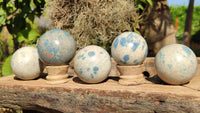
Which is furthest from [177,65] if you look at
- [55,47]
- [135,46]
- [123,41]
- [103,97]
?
[55,47]

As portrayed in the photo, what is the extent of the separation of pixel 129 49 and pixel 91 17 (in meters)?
1.36

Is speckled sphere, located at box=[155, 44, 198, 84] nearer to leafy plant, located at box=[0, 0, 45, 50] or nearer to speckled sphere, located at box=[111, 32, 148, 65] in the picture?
speckled sphere, located at box=[111, 32, 148, 65]

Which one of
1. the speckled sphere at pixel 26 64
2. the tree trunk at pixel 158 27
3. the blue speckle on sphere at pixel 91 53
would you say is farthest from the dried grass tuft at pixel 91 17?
the blue speckle on sphere at pixel 91 53

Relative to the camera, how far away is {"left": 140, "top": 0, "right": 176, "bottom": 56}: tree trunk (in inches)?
157

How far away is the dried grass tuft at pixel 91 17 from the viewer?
3.00 metres

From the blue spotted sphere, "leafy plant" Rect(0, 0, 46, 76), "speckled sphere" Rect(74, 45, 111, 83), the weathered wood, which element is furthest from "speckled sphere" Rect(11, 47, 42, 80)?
"leafy plant" Rect(0, 0, 46, 76)

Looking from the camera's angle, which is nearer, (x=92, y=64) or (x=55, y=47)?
(x=92, y=64)

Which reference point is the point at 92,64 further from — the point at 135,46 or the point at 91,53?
the point at 135,46

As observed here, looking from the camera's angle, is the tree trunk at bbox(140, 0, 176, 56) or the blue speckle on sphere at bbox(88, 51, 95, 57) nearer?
the blue speckle on sphere at bbox(88, 51, 95, 57)

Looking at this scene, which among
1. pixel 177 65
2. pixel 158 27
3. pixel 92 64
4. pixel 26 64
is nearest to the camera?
pixel 177 65

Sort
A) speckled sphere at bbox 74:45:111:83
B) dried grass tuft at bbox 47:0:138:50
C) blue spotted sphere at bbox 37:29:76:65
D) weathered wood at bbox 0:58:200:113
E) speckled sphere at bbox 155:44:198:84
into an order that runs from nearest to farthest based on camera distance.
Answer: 1. weathered wood at bbox 0:58:200:113
2. speckled sphere at bbox 155:44:198:84
3. speckled sphere at bbox 74:45:111:83
4. blue spotted sphere at bbox 37:29:76:65
5. dried grass tuft at bbox 47:0:138:50

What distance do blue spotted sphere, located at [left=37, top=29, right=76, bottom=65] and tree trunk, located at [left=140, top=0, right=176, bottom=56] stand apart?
2.36m

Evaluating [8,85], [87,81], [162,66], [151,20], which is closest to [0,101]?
[8,85]

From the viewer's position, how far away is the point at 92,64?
1859 mm
